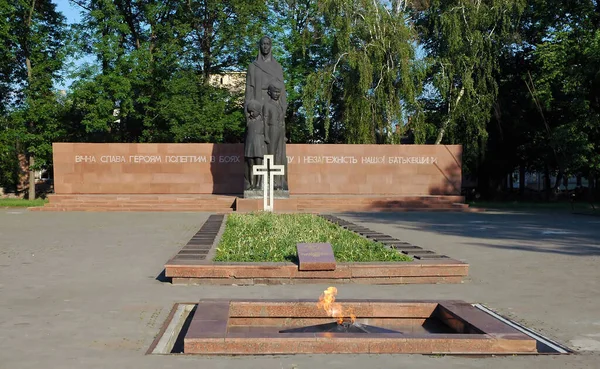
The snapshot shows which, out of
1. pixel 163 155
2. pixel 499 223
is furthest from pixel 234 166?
pixel 499 223

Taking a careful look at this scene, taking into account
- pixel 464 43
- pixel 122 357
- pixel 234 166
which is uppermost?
pixel 464 43

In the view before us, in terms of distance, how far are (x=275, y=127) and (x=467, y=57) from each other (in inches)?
488

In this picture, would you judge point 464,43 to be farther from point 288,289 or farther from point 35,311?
point 35,311

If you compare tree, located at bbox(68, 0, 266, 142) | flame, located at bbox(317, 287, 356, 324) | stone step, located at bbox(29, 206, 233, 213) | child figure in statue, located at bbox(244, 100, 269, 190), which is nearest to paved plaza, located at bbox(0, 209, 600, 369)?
flame, located at bbox(317, 287, 356, 324)

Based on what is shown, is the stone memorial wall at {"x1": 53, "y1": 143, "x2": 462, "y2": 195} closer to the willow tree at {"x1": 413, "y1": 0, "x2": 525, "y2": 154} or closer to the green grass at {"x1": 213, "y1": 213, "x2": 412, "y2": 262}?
the willow tree at {"x1": 413, "y1": 0, "x2": 525, "y2": 154}

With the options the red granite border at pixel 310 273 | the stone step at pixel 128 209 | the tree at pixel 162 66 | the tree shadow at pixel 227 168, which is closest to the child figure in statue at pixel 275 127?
the stone step at pixel 128 209

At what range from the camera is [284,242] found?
36.4 ft

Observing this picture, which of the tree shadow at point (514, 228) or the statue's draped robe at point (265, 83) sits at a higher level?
A: the statue's draped robe at point (265, 83)

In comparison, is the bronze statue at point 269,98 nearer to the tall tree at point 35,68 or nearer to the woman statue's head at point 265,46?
the woman statue's head at point 265,46

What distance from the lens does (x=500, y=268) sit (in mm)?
10375

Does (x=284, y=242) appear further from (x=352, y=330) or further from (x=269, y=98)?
(x=269, y=98)

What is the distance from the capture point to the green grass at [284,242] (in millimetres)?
9664

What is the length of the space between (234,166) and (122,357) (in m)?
22.2

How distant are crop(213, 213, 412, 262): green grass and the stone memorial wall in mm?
12158
